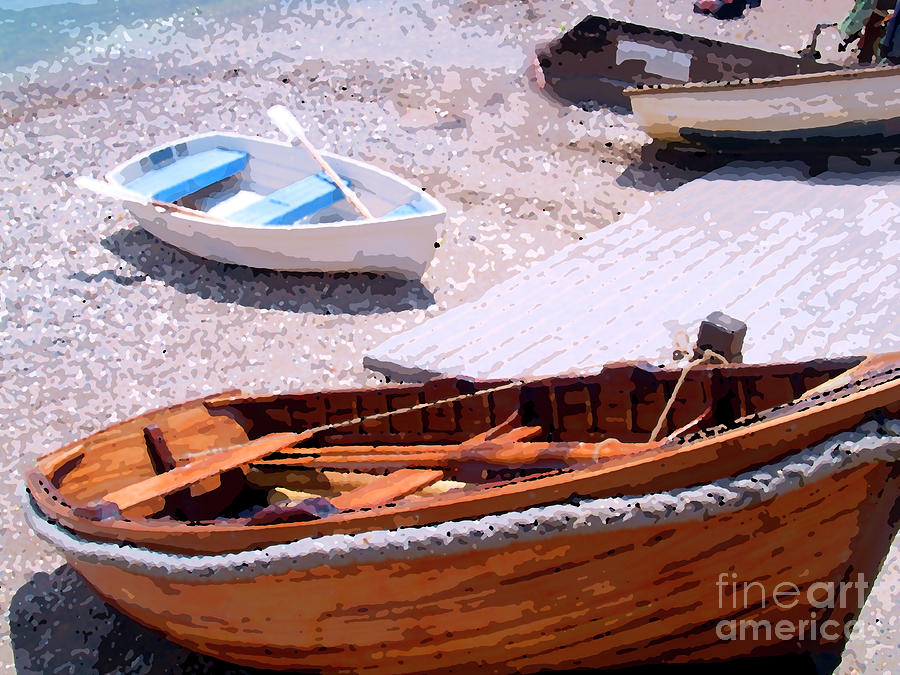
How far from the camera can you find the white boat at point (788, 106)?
7910 mm

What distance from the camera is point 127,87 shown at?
13.1 meters

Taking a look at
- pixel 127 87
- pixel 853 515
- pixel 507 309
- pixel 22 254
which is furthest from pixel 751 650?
pixel 127 87

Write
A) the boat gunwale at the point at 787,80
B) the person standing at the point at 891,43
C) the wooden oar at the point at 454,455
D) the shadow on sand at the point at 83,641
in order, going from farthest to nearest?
1. the person standing at the point at 891,43
2. the boat gunwale at the point at 787,80
3. the shadow on sand at the point at 83,641
4. the wooden oar at the point at 454,455

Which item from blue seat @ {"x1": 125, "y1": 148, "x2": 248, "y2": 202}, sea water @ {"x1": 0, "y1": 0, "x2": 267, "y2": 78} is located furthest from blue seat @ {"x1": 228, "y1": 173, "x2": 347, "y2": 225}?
sea water @ {"x1": 0, "y1": 0, "x2": 267, "y2": 78}

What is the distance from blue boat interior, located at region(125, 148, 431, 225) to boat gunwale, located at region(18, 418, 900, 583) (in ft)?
13.9

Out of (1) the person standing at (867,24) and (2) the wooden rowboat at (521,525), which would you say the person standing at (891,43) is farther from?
(2) the wooden rowboat at (521,525)

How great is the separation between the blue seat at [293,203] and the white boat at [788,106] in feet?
12.0

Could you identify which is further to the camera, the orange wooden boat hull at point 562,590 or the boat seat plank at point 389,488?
the boat seat plank at point 389,488

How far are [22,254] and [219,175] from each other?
6.68 feet

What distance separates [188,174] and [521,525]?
257 inches

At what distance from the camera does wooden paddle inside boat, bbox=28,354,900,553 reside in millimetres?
2594

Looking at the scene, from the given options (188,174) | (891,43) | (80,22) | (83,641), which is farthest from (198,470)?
(80,22)

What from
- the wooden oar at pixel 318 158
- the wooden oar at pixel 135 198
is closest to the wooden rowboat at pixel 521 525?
the wooden oar at pixel 318 158

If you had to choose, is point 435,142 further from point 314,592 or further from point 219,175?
point 314,592
